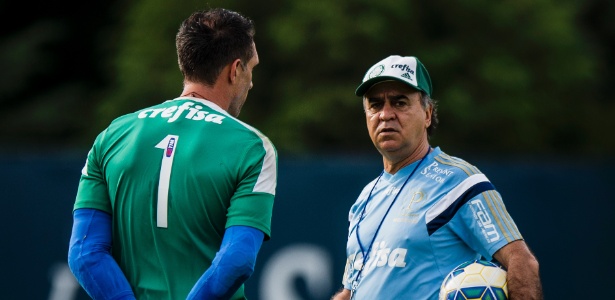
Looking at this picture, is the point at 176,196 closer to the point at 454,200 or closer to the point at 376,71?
the point at 454,200

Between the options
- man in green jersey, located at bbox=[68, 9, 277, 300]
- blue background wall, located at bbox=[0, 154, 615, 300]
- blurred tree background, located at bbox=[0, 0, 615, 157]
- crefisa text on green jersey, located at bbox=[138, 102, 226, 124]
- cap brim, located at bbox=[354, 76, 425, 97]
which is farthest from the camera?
blurred tree background, located at bbox=[0, 0, 615, 157]

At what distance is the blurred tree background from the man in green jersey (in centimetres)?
1025

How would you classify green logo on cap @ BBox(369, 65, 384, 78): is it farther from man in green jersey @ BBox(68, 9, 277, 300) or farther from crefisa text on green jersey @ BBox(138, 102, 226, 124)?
crefisa text on green jersey @ BBox(138, 102, 226, 124)

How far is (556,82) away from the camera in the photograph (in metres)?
16.1

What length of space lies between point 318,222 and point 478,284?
5.21 meters

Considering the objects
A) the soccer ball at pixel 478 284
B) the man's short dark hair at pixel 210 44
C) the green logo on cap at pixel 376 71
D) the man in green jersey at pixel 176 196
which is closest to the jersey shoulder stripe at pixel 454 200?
the soccer ball at pixel 478 284

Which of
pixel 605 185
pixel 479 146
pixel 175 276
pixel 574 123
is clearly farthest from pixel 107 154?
pixel 574 123

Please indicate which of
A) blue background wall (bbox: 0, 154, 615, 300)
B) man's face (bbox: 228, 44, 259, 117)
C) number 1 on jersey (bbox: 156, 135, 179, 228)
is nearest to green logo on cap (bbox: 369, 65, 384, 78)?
man's face (bbox: 228, 44, 259, 117)

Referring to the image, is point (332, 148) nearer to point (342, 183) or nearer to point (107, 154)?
point (342, 183)

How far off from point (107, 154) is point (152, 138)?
20 cm

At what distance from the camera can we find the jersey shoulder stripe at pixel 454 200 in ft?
14.3

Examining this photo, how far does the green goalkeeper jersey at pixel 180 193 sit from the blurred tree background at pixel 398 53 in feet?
33.8

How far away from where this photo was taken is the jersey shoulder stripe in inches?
172

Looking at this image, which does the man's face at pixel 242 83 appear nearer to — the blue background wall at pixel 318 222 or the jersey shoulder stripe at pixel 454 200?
the jersey shoulder stripe at pixel 454 200
